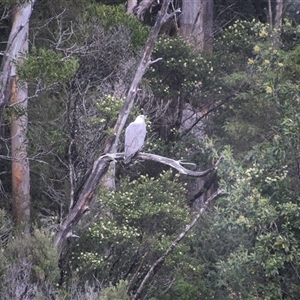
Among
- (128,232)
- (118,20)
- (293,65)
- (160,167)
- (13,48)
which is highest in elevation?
(118,20)

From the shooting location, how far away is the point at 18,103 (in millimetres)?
10797

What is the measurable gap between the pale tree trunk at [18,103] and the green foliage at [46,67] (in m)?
0.30

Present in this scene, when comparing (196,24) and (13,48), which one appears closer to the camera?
(13,48)

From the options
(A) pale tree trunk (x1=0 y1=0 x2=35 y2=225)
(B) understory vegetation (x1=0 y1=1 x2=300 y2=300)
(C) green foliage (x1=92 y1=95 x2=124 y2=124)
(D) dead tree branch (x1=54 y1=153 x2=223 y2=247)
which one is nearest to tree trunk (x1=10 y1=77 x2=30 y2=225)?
(A) pale tree trunk (x1=0 y1=0 x2=35 y2=225)

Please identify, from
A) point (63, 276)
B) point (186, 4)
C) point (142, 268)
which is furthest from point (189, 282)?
point (186, 4)

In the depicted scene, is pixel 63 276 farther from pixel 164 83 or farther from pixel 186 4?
pixel 186 4

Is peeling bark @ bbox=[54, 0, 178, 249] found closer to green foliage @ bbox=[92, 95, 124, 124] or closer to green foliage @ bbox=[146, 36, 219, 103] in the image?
green foliage @ bbox=[92, 95, 124, 124]

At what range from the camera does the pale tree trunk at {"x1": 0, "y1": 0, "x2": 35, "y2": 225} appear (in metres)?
10.2

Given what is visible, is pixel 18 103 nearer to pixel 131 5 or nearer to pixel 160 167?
pixel 160 167

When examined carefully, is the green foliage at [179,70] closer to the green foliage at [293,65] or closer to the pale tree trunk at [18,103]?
the pale tree trunk at [18,103]

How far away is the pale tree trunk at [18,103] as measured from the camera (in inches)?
402

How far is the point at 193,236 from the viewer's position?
41.3 feet

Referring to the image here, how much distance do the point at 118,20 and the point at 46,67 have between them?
221cm

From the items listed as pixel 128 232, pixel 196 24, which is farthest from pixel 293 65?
pixel 196 24
